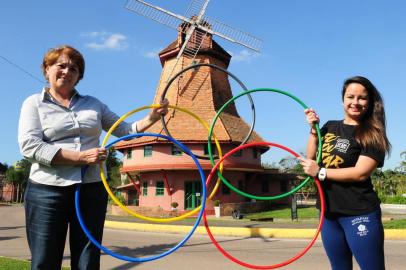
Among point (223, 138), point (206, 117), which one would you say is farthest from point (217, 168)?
point (206, 117)

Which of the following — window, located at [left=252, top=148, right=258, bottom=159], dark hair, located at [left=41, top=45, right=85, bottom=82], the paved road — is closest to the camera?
dark hair, located at [left=41, top=45, right=85, bottom=82]

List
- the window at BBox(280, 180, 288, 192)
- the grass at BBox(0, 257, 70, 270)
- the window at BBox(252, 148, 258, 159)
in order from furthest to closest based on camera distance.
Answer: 1. the window at BBox(280, 180, 288, 192)
2. the window at BBox(252, 148, 258, 159)
3. the grass at BBox(0, 257, 70, 270)

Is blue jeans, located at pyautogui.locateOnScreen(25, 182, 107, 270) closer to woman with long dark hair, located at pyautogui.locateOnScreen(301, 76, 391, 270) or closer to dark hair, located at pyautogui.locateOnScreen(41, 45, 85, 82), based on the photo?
dark hair, located at pyautogui.locateOnScreen(41, 45, 85, 82)

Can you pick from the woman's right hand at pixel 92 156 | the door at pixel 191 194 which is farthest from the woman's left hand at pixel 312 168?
the door at pixel 191 194

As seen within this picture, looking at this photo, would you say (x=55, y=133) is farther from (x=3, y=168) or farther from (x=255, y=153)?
(x=3, y=168)

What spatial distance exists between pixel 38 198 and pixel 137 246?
972cm

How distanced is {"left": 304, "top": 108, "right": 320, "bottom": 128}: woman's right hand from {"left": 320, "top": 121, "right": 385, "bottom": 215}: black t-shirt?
0.69 ft

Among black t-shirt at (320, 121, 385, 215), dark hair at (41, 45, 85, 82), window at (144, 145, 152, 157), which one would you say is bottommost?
black t-shirt at (320, 121, 385, 215)

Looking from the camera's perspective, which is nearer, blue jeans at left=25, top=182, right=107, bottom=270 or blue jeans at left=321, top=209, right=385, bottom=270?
blue jeans at left=25, top=182, right=107, bottom=270

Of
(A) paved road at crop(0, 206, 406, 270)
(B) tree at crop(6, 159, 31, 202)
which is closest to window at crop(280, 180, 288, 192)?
(A) paved road at crop(0, 206, 406, 270)

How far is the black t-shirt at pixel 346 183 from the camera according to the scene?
350 cm

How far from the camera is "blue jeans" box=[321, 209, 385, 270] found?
3.35m

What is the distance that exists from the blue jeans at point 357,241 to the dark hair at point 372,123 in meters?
0.62

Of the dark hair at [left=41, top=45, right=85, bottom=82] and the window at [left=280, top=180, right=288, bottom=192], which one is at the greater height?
the dark hair at [left=41, top=45, right=85, bottom=82]
